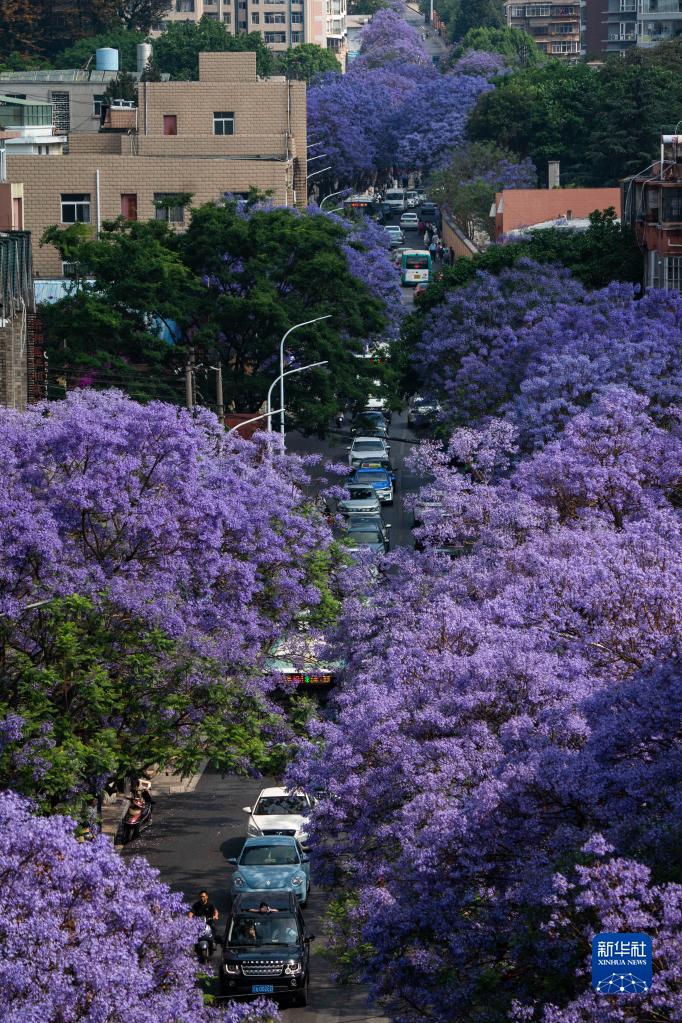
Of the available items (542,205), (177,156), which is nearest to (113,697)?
(177,156)

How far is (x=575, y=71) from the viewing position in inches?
5714

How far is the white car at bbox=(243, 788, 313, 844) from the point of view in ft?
121

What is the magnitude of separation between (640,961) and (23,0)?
143m

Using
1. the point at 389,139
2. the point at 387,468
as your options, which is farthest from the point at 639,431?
the point at 389,139

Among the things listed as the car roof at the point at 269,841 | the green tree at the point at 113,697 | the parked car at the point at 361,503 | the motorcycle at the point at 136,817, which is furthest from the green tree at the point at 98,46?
the car roof at the point at 269,841

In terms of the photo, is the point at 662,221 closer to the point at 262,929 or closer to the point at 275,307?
the point at 275,307

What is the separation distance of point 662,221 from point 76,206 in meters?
26.6

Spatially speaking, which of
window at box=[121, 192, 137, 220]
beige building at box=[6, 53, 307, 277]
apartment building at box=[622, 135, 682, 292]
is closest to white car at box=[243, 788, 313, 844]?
apartment building at box=[622, 135, 682, 292]

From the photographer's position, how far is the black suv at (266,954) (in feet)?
100

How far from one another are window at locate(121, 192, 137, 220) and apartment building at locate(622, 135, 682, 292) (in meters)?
21.1

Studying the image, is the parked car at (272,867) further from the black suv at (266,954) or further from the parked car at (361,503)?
the parked car at (361,503)

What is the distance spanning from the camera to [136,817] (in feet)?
125

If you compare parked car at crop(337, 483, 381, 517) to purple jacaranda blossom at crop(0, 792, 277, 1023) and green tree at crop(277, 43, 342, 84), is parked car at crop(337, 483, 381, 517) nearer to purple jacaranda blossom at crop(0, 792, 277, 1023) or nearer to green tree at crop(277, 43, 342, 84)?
purple jacaranda blossom at crop(0, 792, 277, 1023)

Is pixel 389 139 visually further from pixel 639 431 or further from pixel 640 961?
pixel 640 961
